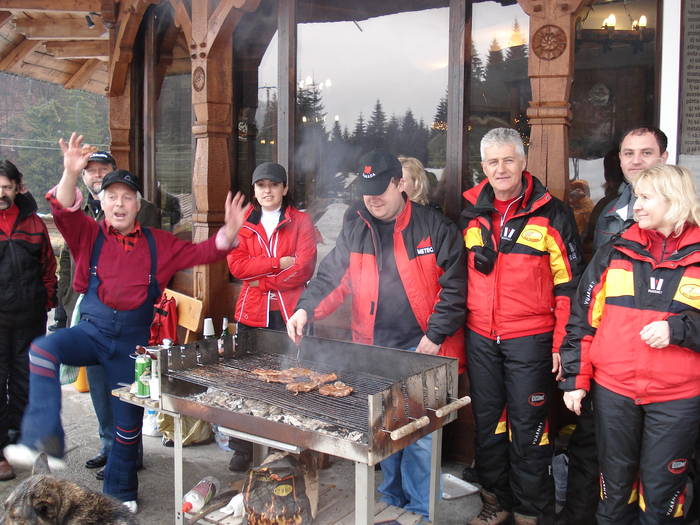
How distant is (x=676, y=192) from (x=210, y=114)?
13.3 feet

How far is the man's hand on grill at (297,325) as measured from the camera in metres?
3.96

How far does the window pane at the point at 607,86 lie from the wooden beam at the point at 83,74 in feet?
32.0

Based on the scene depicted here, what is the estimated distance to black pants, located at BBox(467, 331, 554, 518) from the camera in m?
3.68

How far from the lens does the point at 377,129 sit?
18.8 ft

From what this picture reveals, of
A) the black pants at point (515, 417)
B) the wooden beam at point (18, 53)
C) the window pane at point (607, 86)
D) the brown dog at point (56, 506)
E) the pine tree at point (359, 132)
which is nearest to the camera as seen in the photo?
the brown dog at point (56, 506)

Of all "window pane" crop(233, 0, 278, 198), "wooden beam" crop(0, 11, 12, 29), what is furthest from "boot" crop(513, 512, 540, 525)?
"wooden beam" crop(0, 11, 12, 29)

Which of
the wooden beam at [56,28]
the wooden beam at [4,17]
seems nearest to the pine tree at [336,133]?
the wooden beam at [56,28]

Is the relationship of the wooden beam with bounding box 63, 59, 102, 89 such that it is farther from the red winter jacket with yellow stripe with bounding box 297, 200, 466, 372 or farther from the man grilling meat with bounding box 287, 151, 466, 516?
the man grilling meat with bounding box 287, 151, 466, 516

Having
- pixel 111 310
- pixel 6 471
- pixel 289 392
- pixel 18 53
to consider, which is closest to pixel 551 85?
pixel 289 392

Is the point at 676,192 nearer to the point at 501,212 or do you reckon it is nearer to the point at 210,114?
the point at 501,212

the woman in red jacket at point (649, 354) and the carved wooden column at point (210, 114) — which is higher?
the carved wooden column at point (210, 114)

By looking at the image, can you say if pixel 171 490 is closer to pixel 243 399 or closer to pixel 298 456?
pixel 298 456

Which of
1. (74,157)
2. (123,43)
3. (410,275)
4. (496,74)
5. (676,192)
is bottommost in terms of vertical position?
(410,275)

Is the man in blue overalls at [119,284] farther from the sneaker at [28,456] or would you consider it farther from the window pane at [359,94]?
the window pane at [359,94]
